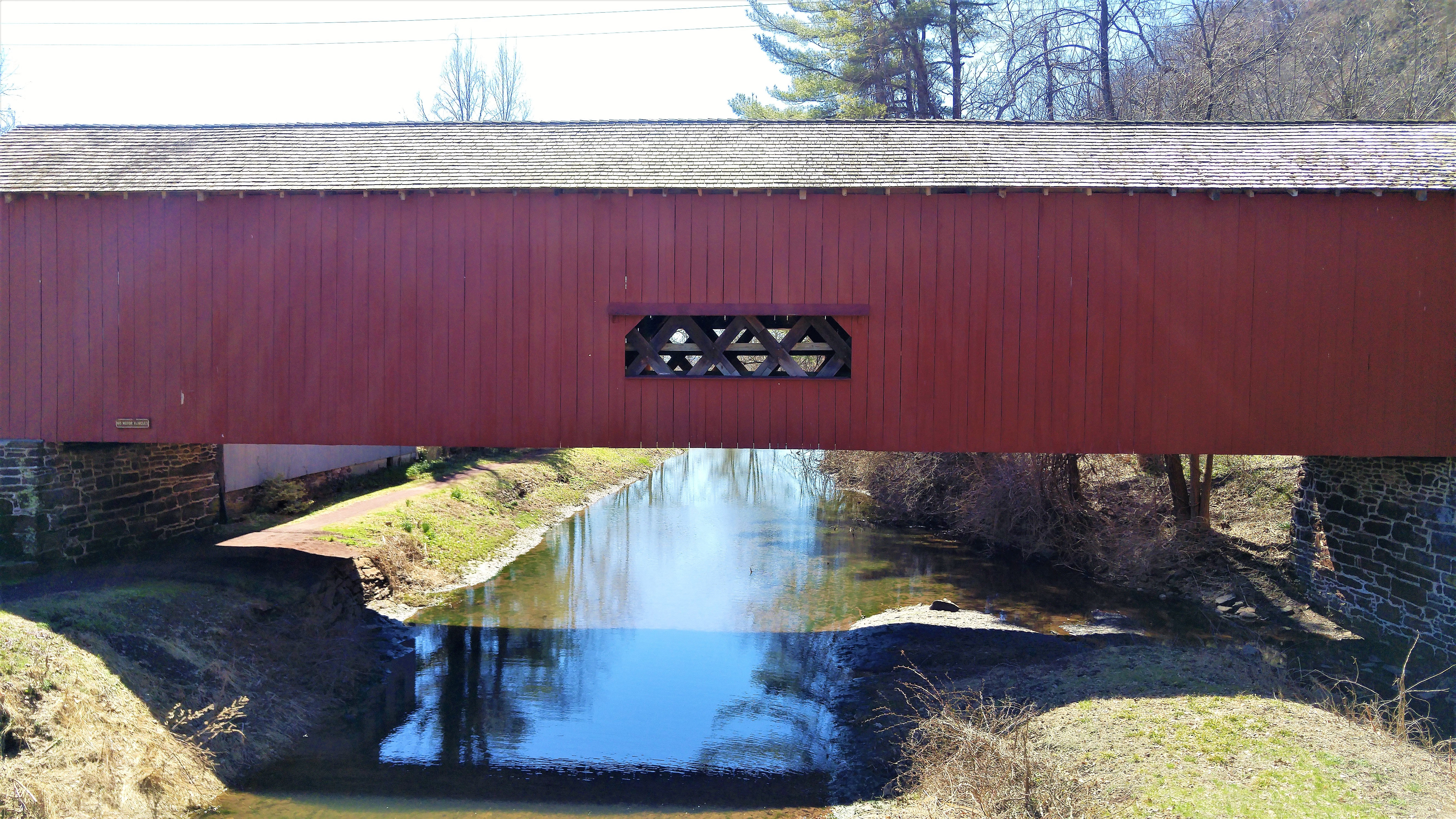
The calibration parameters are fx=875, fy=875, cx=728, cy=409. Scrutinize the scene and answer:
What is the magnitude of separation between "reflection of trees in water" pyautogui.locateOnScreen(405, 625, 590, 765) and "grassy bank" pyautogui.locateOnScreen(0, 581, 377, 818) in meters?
0.74

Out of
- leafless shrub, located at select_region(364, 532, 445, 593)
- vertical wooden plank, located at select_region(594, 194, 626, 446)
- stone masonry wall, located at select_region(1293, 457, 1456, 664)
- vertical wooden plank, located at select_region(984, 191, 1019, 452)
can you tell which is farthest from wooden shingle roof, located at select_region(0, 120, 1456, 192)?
leafless shrub, located at select_region(364, 532, 445, 593)

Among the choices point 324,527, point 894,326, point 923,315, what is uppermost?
point 923,315

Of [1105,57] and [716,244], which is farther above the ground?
[1105,57]

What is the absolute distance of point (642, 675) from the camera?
9.03 metres

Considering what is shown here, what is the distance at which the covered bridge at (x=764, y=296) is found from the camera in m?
8.25

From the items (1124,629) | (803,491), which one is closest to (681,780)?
(1124,629)

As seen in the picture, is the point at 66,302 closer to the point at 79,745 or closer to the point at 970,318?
the point at 79,745

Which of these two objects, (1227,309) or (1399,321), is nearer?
(1399,321)

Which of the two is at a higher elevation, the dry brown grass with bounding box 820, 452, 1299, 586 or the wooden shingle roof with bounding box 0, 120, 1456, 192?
the wooden shingle roof with bounding box 0, 120, 1456, 192

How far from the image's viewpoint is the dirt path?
1069cm

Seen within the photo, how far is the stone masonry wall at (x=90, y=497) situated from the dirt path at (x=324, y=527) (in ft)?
2.73

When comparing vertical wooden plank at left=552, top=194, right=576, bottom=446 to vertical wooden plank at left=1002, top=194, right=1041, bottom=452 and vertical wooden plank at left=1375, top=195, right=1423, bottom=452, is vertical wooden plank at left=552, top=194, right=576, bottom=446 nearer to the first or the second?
vertical wooden plank at left=1002, top=194, right=1041, bottom=452

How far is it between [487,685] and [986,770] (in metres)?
5.01

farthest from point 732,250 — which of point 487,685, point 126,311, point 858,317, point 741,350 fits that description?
point 126,311
